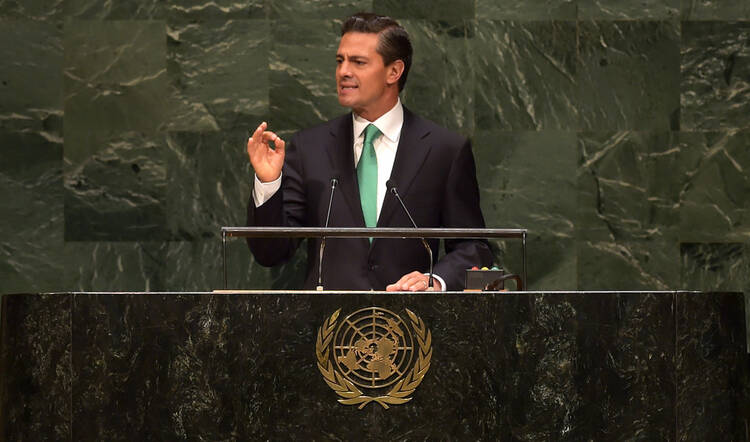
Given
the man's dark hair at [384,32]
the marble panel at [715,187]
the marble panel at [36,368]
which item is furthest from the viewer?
the marble panel at [715,187]

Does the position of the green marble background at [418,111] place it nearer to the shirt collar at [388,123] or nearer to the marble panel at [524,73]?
the marble panel at [524,73]

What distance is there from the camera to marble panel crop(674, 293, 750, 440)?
2918 mm

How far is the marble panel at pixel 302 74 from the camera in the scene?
5441 millimetres

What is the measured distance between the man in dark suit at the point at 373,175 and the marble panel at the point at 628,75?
3.64 feet

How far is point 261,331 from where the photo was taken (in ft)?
9.54

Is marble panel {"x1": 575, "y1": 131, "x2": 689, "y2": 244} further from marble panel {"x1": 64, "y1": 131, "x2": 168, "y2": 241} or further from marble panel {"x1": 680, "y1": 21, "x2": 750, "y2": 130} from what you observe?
marble panel {"x1": 64, "y1": 131, "x2": 168, "y2": 241}

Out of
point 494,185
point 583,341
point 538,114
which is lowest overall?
point 583,341

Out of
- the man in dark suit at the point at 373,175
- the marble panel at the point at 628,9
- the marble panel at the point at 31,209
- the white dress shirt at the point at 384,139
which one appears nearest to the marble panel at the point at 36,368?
the man in dark suit at the point at 373,175

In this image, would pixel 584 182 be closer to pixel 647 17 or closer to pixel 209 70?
pixel 647 17

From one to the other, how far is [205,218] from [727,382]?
307 centimetres

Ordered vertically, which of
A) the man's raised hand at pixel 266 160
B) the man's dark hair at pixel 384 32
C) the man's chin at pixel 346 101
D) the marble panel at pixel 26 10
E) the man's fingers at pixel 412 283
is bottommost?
the man's fingers at pixel 412 283

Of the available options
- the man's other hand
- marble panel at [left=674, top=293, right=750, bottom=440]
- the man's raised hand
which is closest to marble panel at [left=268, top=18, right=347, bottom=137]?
the man's raised hand

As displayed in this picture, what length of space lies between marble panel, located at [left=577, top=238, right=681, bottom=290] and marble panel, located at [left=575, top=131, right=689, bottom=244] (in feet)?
0.13

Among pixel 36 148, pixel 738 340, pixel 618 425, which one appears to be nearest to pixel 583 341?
→ pixel 618 425
